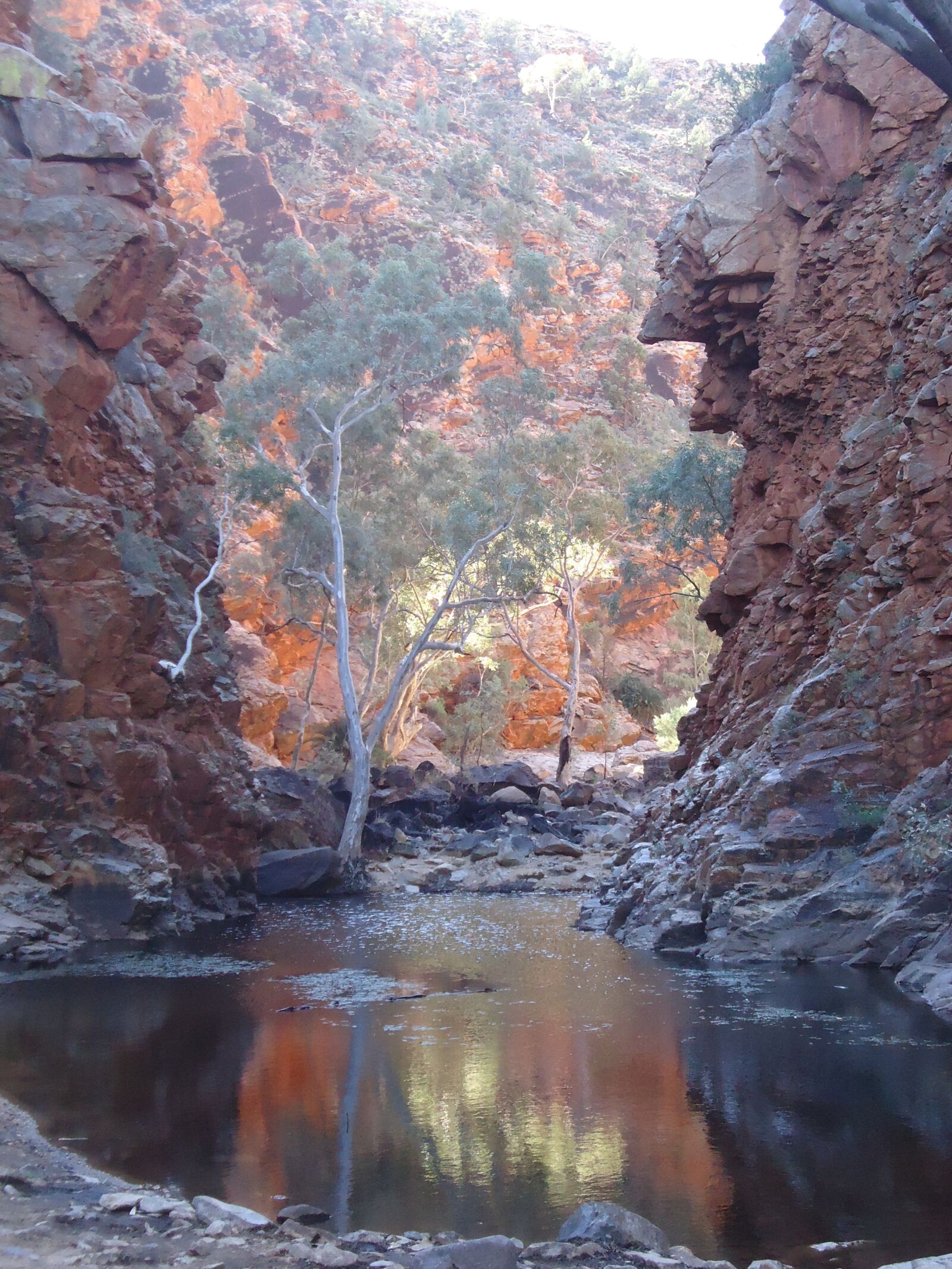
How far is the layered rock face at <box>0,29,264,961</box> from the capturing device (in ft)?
43.8

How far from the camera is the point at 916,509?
11773 mm

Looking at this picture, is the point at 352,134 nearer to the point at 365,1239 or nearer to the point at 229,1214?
the point at 229,1214

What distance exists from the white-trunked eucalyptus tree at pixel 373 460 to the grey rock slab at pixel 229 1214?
659 inches

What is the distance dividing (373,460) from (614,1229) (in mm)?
27695

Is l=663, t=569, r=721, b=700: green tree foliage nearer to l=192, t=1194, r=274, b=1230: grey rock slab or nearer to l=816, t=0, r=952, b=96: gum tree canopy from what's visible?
l=816, t=0, r=952, b=96: gum tree canopy

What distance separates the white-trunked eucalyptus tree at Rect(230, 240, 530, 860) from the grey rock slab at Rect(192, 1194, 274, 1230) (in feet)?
55.0

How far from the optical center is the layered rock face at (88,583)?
13352mm

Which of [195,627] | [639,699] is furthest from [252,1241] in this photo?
[639,699]

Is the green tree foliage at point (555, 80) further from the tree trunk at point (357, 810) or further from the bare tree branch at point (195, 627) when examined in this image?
the tree trunk at point (357, 810)

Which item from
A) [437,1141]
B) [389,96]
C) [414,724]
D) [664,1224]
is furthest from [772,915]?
[389,96]

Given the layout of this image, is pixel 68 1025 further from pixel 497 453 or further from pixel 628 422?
pixel 628 422

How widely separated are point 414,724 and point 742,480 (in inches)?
844

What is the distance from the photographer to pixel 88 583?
47.7 ft

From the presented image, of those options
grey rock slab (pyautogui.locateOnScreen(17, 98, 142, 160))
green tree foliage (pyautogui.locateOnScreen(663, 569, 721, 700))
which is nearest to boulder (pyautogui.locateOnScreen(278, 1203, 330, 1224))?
grey rock slab (pyautogui.locateOnScreen(17, 98, 142, 160))
